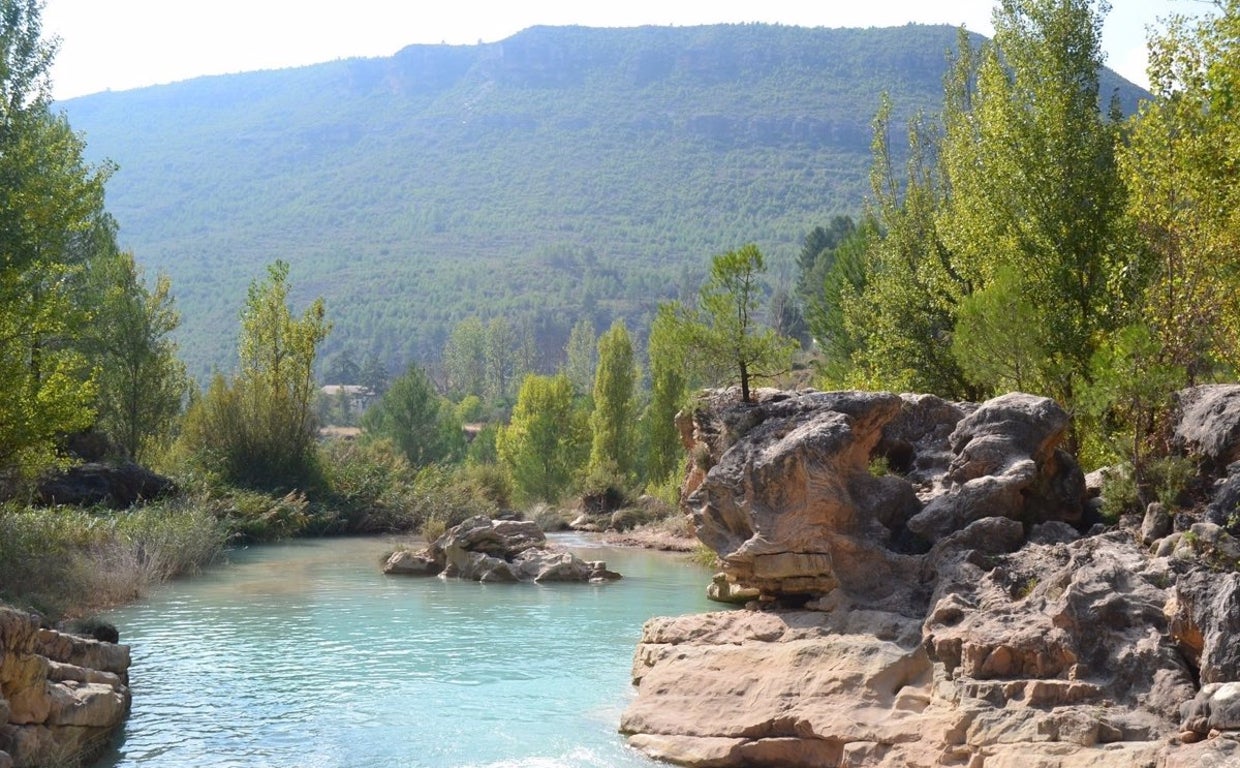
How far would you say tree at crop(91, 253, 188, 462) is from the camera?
37.5m

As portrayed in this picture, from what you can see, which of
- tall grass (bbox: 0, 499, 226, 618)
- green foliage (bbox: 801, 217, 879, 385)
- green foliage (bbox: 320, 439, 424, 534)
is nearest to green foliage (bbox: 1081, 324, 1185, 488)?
tall grass (bbox: 0, 499, 226, 618)

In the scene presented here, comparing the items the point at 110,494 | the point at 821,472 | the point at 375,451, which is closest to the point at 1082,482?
the point at 821,472

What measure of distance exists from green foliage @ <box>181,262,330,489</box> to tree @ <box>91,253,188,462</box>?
1.13 m

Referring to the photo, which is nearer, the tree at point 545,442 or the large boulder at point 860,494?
the large boulder at point 860,494

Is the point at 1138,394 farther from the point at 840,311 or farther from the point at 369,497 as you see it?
the point at 369,497

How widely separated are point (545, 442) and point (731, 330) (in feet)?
97.0

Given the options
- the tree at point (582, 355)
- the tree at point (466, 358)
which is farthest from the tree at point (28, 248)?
the tree at point (466, 358)

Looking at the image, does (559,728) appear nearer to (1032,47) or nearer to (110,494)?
(1032,47)

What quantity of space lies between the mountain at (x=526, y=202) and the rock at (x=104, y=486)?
93.9 metres

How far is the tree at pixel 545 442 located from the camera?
46875 mm

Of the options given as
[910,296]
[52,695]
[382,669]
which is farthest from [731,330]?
[52,695]

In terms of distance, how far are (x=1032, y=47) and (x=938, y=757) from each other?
15568mm

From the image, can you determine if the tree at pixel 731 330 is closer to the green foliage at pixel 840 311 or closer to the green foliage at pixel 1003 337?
the green foliage at pixel 1003 337

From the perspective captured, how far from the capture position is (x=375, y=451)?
152 ft
